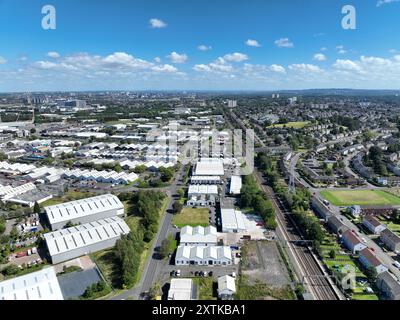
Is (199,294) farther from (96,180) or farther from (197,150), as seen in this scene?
(197,150)

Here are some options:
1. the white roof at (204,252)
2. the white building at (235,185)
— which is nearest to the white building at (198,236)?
the white roof at (204,252)

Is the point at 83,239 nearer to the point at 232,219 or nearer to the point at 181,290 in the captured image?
the point at 181,290

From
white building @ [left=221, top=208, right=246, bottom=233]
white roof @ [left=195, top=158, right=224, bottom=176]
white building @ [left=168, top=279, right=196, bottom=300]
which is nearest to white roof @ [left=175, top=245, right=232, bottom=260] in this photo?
white building @ [left=168, top=279, right=196, bottom=300]

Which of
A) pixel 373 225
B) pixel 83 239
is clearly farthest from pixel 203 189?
pixel 373 225

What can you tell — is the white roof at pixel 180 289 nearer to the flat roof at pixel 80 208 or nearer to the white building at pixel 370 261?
the flat roof at pixel 80 208

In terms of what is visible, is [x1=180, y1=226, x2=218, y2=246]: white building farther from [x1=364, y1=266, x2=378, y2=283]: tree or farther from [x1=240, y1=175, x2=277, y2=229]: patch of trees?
[x1=364, y1=266, x2=378, y2=283]: tree
